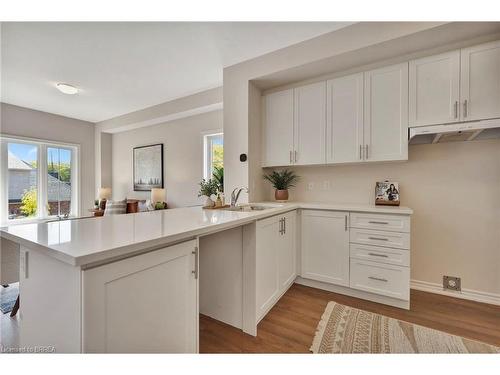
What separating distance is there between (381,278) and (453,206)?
3.37 feet

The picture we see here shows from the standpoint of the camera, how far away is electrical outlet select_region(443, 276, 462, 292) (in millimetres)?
2172

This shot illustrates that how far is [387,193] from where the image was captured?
2.38 metres

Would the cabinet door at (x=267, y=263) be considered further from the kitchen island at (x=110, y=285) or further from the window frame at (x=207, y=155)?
the window frame at (x=207, y=155)

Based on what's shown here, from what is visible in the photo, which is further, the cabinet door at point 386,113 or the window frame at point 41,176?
the window frame at point 41,176

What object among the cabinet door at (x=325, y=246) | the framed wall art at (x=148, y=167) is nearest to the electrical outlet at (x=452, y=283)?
the cabinet door at (x=325, y=246)

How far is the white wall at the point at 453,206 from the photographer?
206 cm

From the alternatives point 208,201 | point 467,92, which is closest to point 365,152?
point 467,92

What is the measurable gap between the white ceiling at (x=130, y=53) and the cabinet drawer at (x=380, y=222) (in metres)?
1.80

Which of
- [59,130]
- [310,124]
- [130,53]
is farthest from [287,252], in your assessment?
[59,130]

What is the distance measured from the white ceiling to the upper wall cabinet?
910 mm

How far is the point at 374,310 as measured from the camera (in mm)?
1971

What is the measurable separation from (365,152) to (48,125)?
5881 millimetres

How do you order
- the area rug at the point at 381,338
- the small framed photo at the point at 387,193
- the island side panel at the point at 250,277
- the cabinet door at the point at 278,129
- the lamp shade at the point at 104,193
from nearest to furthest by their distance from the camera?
the area rug at the point at 381,338, the island side panel at the point at 250,277, the small framed photo at the point at 387,193, the cabinet door at the point at 278,129, the lamp shade at the point at 104,193
